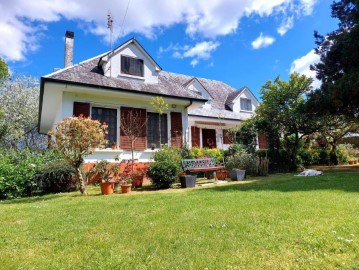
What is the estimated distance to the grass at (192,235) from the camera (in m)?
2.91

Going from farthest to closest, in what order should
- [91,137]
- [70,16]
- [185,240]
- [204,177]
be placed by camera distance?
[204,177] → [70,16] → [91,137] → [185,240]

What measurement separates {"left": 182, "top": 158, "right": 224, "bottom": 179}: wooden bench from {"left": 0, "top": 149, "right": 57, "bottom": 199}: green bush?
543cm

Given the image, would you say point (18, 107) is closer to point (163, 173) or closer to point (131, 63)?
point (131, 63)

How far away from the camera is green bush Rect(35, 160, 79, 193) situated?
930 centimetres

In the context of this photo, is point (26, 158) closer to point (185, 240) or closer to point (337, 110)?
point (185, 240)

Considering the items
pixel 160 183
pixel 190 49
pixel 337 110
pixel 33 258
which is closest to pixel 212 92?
pixel 190 49

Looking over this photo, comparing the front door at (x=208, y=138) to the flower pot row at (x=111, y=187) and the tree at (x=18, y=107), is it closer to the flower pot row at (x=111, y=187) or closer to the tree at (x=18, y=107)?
the flower pot row at (x=111, y=187)

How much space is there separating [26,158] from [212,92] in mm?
17678

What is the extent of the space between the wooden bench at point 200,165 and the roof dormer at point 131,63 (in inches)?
207

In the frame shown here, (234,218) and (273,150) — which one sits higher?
(273,150)

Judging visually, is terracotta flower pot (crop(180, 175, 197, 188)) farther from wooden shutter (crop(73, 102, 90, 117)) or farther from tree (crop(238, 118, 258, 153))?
tree (crop(238, 118, 258, 153))

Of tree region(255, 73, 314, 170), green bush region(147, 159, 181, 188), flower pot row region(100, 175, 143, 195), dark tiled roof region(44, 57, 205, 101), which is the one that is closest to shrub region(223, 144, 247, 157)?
tree region(255, 73, 314, 170)

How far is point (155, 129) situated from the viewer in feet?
46.1

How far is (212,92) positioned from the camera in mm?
24531
